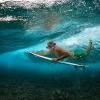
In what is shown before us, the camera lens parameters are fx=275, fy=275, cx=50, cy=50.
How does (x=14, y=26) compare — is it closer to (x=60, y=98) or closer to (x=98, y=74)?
(x=60, y=98)

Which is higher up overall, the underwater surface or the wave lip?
the wave lip

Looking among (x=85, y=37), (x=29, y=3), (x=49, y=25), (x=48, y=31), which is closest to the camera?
(x=29, y=3)

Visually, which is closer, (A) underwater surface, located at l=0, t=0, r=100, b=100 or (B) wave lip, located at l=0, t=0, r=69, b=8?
(B) wave lip, located at l=0, t=0, r=69, b=8

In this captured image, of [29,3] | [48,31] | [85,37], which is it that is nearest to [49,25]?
[48,31]

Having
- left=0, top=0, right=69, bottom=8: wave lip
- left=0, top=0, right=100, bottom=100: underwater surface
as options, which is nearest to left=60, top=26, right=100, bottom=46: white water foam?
left=0, top=0, right=100, bottom=100: underwater surface

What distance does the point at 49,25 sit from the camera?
675 inches

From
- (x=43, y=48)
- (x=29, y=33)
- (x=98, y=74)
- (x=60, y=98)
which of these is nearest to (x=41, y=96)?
(x=60, y=98)

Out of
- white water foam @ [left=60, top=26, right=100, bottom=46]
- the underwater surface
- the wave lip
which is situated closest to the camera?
the wave lip

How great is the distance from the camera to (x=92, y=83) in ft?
81.2

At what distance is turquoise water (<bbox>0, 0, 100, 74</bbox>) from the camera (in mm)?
15945

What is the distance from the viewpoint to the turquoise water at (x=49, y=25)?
15.9m

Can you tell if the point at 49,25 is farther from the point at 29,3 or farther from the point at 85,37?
the point at 85,37

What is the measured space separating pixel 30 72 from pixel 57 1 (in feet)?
75.0

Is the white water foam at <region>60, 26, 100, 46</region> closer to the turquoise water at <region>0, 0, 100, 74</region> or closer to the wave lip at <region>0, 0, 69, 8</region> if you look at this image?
the turquoise water at <region>0, 0, 100, 74</region>
